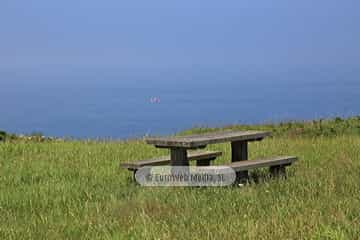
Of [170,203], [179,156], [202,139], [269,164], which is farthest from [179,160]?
[170,203]

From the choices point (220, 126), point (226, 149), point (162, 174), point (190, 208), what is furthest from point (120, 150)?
point (220, 126)

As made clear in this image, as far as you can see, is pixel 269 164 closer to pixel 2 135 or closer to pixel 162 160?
pixel 162 160

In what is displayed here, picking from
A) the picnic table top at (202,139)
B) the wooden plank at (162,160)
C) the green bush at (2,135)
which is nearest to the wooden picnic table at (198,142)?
the picnic table top at (202,139)

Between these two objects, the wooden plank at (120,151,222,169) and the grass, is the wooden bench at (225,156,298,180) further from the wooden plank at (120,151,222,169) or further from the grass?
the wooden plank at (120,151,222,169)

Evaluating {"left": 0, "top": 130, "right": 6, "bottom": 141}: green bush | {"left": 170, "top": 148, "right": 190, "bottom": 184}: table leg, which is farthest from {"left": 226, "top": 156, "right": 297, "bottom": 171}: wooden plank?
{"left": 0, "top": 130, "right": 6, "bottom": 141}: green bush

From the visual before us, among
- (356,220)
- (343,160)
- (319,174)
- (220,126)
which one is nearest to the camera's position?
(356,220)

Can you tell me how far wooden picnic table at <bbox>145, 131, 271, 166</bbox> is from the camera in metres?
8.55

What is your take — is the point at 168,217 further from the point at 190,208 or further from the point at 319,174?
the point at 319,174

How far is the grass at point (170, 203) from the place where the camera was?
19.2 feet

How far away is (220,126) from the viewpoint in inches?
734

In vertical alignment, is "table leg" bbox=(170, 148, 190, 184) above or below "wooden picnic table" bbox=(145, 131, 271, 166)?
below

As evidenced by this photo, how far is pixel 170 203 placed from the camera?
283 inches

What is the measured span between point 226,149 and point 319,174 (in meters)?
4.10

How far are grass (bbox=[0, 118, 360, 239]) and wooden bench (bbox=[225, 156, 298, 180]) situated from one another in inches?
6.4
